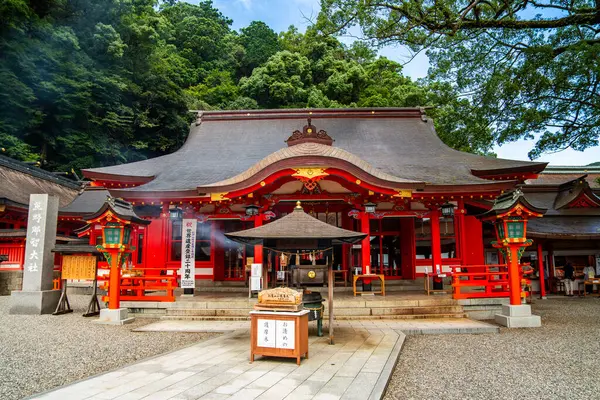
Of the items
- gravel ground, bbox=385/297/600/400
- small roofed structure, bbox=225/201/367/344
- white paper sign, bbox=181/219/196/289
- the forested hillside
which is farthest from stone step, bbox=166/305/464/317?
the forested hillside

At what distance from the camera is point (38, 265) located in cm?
1032

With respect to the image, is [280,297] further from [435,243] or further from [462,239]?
[462,239]

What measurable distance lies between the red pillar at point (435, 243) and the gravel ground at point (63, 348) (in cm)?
656

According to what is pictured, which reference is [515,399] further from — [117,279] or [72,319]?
[72,319]

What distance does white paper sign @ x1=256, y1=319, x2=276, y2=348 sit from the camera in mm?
5470

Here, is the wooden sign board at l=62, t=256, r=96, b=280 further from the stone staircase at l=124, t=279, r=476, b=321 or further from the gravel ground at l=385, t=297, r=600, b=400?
the gravel ground at l=385, t=297, r=600, b=400

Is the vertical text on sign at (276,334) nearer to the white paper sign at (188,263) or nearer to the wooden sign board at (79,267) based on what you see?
the white paper sign at (188,263)

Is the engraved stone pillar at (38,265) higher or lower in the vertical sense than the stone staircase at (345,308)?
higher

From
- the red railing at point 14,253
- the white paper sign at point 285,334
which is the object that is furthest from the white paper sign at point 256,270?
the red railing at point 14,253

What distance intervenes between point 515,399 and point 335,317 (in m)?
5.37

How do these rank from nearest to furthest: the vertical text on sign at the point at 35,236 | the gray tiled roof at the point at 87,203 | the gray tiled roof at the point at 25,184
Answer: the vertical text on sign at the point at 35,236, the gray tiled roof at the point at 25,184, the gray tiled roof at the point at 87,203

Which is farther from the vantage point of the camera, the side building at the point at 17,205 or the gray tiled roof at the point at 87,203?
the gray tiled roof at the point at 87,203

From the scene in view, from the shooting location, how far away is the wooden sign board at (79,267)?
33.0 feet

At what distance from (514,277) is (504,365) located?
153 inches
